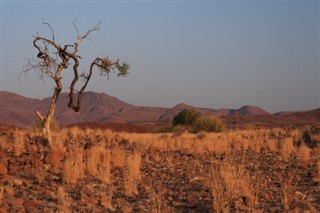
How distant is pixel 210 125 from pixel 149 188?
1028 inches

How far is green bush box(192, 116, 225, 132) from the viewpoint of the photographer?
3541 centimetres

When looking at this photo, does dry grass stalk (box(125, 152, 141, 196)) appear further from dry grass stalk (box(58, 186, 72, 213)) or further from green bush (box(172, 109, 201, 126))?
green bush (box(172, 109, 201, 126))

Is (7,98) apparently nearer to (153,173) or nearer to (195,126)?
(195,126)

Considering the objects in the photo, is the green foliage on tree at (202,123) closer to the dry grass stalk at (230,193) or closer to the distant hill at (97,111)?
the dry grass stalk at (230,193)

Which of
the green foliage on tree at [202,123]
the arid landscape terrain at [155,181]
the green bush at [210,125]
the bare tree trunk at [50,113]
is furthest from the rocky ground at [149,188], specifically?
the green foliage on tree at [202,123]

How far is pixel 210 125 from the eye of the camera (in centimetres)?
3575

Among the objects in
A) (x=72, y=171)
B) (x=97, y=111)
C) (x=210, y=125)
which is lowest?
(x=72, y=171)

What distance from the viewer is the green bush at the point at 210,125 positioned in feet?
116

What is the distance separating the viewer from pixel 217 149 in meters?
18.3

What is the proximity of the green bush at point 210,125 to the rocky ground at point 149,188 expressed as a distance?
814 inches

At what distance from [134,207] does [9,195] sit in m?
2.26

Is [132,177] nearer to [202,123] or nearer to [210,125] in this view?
[210,125]

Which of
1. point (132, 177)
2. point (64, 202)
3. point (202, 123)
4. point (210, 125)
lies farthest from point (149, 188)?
point (202, 123)

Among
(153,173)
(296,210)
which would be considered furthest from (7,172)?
(296,210)
